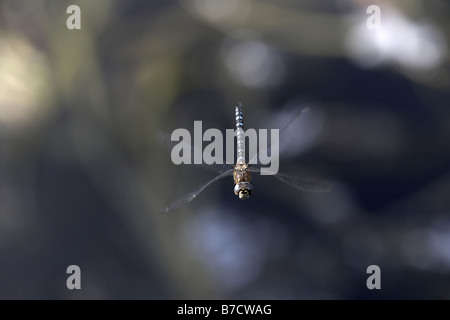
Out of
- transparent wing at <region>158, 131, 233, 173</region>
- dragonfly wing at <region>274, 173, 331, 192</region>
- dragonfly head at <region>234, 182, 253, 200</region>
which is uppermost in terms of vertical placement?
transparent wing at <region>158, 131, 233, 173</region>

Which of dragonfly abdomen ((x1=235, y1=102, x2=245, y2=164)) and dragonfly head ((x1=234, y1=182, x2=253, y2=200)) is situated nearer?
dragonfly head ((x1=234, y1=182, x2=253, y2=200))

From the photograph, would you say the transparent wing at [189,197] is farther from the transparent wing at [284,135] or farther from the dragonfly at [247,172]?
the transparent wing at [284,135]

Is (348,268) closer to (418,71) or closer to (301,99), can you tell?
(301,99)

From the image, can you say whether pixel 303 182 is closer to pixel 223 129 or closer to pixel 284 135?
pixel 284 135

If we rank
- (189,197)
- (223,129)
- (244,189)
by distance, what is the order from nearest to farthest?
1. (244,189)
2. (189,197)
3. (223,129)

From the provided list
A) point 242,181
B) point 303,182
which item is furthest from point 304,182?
point 242,181

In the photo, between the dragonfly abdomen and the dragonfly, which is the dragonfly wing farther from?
the dragonfly abdomen

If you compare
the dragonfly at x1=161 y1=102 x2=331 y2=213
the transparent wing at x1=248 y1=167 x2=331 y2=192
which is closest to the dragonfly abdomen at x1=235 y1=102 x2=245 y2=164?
the dragonfly at x1=161 y1=102 x2=331 y2=213
